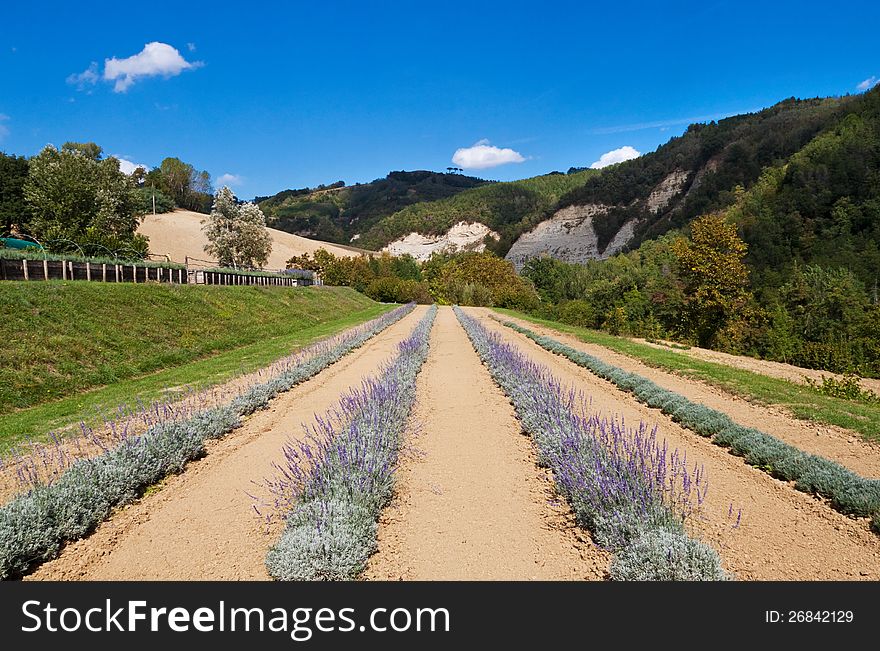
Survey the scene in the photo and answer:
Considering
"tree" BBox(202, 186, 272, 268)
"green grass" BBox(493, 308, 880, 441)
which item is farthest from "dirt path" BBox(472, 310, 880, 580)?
"tree" BBox(202, 186, 272, 268)

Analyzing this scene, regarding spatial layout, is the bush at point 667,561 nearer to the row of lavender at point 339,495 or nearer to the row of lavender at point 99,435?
the row of lavender at point 339,495

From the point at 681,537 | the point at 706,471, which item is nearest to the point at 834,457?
the point at 706,471

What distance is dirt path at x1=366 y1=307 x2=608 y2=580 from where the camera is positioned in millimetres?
3844

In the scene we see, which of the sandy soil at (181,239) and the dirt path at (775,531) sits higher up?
the sandy soil at (181,239)

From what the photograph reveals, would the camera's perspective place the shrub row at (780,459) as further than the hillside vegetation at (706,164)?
No

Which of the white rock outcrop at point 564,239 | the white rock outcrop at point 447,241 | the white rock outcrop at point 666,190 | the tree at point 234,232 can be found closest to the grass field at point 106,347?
the tree at point 234,232

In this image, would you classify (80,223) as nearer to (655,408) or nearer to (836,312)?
(655,408)

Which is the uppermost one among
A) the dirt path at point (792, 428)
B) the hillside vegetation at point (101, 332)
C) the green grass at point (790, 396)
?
the hillside vegetation at point (101, 332)

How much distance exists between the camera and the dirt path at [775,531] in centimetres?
379

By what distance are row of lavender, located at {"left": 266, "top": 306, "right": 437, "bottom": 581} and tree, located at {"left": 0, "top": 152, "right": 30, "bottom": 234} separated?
75136mm

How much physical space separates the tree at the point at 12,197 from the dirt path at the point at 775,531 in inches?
3131

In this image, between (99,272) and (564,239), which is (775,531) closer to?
(99,272)

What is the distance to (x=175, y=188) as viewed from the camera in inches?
5207
